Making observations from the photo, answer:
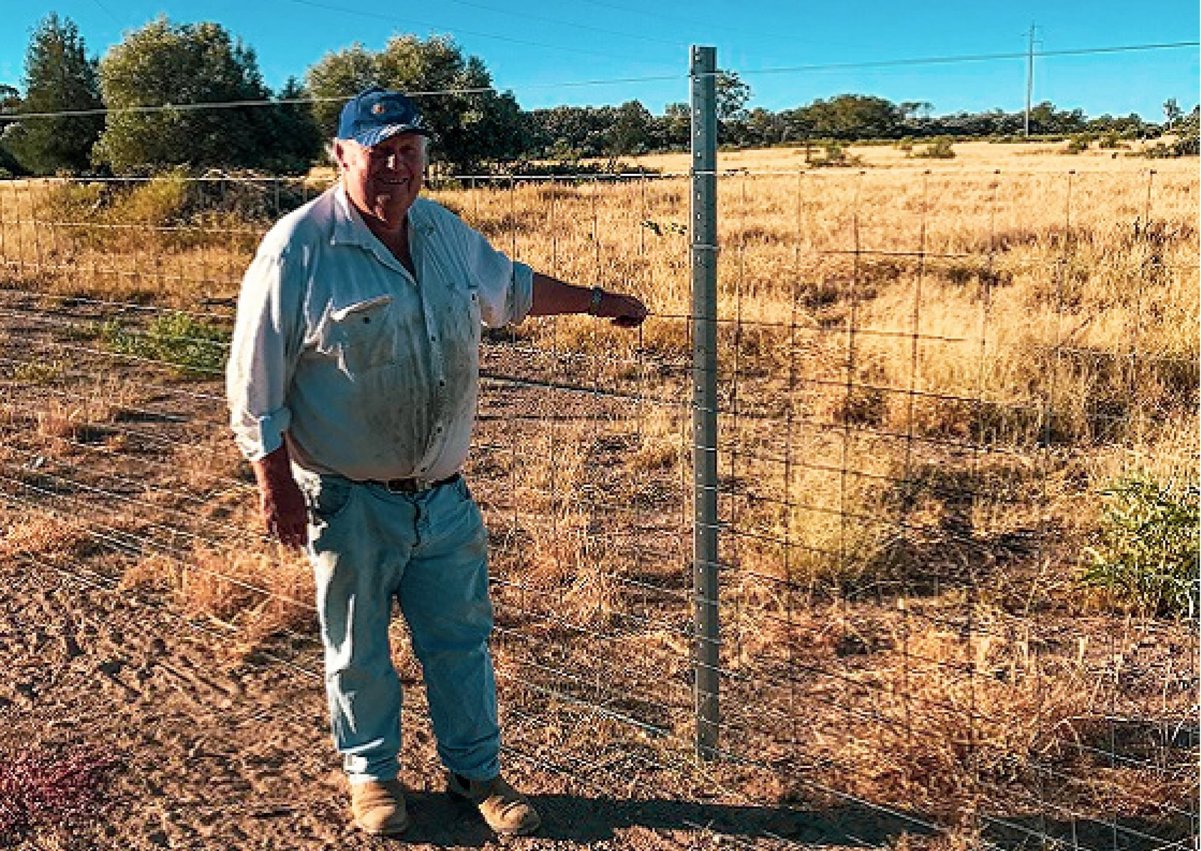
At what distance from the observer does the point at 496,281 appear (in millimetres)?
3219

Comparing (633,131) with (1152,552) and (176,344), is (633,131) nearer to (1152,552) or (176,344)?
(1152,552)

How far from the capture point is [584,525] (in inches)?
222

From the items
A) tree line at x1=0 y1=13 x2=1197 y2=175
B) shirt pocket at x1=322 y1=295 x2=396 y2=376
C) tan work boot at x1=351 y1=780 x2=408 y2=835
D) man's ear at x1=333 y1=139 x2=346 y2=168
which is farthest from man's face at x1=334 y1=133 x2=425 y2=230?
tree line at x1=0 y1=13 x2=1197 y2=175

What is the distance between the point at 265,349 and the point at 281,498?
39cm

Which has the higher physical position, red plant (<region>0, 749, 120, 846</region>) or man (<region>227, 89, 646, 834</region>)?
man (<region>227, 89, 646, 834</region>)

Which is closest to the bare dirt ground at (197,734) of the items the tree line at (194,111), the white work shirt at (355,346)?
the white work shirt at (355,346)

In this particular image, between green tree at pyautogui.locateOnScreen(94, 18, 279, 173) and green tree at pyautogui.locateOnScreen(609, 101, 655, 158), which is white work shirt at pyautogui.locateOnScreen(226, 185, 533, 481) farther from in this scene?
green tree at pyautogui.locateOnScreen(94, 18, 279, 173)

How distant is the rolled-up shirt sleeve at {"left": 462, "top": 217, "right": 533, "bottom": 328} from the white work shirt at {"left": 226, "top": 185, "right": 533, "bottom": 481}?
0.02 metres

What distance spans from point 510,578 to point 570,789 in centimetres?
164

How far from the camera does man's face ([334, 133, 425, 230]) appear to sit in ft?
9.37

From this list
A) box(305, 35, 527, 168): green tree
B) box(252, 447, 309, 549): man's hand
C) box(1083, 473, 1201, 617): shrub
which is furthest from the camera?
box(305, 35, 527, 168): green tree

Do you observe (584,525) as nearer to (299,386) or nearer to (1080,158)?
(299,386)

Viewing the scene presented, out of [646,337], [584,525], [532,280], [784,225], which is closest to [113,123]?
[784,225]

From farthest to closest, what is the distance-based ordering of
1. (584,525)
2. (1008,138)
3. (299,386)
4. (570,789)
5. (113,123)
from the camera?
(113,123)
(584,525)
(1008,138)
(570,789)
(299,386)
